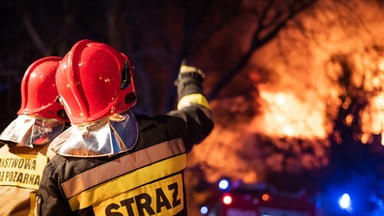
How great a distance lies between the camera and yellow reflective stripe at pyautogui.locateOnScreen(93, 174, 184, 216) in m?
2.40

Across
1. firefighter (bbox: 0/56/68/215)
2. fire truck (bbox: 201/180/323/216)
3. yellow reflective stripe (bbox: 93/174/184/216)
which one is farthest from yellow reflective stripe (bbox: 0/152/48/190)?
fire truck (bbox: 201/180/323/216)

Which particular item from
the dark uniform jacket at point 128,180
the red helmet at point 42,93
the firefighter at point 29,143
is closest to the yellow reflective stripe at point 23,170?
the firefighter at point 29,143

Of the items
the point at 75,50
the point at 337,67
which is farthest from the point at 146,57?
the point at 75,50

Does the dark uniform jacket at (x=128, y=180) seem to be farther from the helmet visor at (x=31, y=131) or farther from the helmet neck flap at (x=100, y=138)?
the helmet visor at (x=31, y=131)

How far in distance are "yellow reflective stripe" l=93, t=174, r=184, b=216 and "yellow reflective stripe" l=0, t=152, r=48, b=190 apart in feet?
3.09

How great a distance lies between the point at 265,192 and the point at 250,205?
0.32m

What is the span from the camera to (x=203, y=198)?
13.9m

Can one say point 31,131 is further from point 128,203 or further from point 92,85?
point 128,203

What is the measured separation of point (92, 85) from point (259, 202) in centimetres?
584

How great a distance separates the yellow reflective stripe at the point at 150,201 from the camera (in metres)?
2.40

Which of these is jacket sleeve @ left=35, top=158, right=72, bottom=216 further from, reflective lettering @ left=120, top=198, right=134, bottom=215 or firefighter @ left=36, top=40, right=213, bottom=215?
reflective lettering @ left=120, top=198, right=134, bottom=215

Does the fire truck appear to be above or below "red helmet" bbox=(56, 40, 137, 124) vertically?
below

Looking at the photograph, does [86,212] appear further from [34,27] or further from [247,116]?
[247,116]

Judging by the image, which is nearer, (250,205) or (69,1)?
(250,205)
